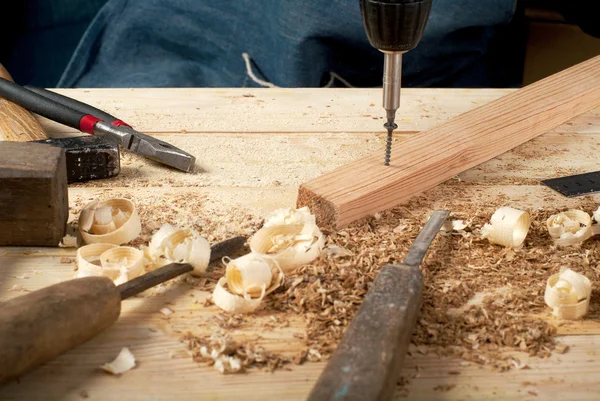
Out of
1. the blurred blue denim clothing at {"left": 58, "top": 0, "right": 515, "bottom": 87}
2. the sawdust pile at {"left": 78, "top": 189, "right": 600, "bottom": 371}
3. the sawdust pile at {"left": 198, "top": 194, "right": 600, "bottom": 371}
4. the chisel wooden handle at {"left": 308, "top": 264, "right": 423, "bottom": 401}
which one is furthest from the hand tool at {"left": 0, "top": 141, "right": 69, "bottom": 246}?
the blurred blue denim clothing at {"left": 58, "top": 0, "right": 515, "bottom": 87}

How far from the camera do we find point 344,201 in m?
1.22

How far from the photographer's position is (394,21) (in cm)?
110

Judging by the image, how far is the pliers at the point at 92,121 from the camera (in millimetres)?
1430

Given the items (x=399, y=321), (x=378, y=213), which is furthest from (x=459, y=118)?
(x=399, y=321)

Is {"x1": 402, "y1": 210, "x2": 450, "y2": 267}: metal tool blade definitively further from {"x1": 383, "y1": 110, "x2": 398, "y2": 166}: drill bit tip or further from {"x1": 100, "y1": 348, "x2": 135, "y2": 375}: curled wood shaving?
{"x1": 100, "y1": 348, "x2": 135, "y2": 375}: curled wood shaving

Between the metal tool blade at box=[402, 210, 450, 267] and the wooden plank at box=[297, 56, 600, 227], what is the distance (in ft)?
0.44

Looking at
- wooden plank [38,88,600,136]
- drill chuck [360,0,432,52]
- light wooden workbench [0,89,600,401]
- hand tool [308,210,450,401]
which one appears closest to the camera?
hand tool [308,210,450,401]

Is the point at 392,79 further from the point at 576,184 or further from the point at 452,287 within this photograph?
the point at 576,184

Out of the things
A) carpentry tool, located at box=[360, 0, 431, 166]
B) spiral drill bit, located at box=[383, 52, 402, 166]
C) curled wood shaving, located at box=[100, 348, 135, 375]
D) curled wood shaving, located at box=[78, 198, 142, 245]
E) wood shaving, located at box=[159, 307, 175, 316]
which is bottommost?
curled wood shaving, located at box=[100, 348, 135, 375]

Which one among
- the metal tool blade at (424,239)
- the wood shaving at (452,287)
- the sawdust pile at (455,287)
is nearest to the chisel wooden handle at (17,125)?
the wood shaving at (452,287)

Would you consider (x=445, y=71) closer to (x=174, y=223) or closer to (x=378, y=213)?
(x=378, y=213)

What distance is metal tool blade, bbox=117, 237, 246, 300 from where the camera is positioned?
38.4 inches

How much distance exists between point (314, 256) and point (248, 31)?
4.95 ft

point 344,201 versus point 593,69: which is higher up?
point 593,69
